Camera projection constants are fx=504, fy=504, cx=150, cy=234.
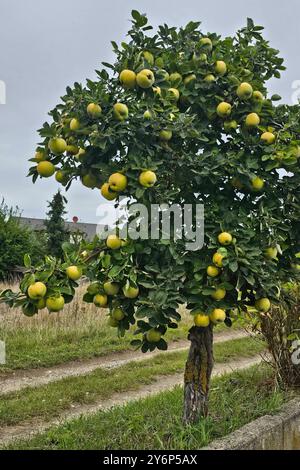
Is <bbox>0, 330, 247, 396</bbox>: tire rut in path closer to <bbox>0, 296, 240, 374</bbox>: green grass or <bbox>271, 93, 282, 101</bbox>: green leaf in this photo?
<bbox>0, 296, 240, 374</bbox>: green grass

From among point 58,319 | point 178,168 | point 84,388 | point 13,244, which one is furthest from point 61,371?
point 13,244

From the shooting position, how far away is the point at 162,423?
3.56 meters

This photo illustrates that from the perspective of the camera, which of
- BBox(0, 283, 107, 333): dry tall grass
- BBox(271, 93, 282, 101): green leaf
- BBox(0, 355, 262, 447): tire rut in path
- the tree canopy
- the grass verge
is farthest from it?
BBox(0, 283, 107, 333): dry tall grass

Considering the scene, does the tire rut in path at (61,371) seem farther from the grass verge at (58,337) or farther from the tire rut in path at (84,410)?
the tire rut in path at (84,410)

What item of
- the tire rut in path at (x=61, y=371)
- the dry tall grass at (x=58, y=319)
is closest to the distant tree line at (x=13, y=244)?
the dry tall grass at (x=58, y=319)

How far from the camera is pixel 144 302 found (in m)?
2.47

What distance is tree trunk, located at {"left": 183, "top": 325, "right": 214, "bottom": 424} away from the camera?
3252mm

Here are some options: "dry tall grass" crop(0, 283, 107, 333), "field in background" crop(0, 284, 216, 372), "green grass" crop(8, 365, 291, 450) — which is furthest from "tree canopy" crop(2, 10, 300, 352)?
"dry tall grass" crop(0, 283, 107, 333)

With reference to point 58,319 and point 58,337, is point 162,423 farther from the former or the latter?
point 58,319

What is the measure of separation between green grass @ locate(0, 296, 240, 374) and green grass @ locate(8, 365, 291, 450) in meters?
2.83

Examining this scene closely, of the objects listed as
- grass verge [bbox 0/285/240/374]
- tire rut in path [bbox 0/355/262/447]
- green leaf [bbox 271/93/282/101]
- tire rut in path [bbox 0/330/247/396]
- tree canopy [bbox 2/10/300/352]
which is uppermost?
green leaf [bbox 271/93/282/101]

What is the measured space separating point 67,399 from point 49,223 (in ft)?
50.4

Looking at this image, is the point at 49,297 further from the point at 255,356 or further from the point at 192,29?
the point at 255,356

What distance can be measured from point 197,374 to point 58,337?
5269 millimetres
